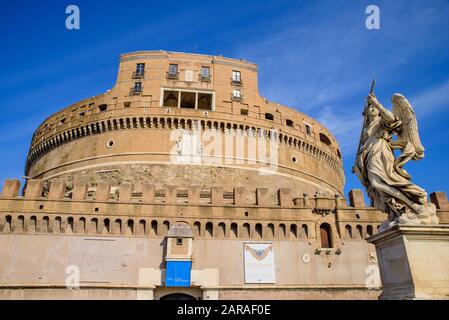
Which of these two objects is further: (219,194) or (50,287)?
(219,194)

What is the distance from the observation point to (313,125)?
35.8 metres

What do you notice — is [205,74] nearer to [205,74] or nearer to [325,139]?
[205,74]

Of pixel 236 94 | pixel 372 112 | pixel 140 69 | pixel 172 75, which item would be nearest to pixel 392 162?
pixel 372 112

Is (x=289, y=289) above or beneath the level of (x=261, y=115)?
beneath

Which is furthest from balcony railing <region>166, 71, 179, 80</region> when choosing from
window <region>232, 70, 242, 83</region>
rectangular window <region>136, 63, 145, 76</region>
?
window <region>232, 70, 242, 83</region>

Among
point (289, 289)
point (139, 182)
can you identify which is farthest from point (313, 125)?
point (289, 289)

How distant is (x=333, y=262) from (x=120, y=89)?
23.7 meters

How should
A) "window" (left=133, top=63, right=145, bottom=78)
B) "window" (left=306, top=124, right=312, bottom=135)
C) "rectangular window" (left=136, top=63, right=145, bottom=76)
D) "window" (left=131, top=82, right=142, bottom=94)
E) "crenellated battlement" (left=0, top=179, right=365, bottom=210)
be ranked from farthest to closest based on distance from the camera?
1. "window" (left=306, top=124, right=312, bottom=135)
2. "rectangular window" (left=136, top=63, right=145, bottom=76)
3. "window" (left=133, top=63, right=145, bottom=78)
4. "window" (left=131, top=82, right=142, bottom=94)
5. "crenellated battlement" (left=0, top=179, right=365, bottom=210)

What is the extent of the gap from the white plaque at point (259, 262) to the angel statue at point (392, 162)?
14553 mm

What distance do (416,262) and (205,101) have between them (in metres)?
30.9

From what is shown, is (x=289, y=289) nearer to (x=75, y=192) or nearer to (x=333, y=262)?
(x=333, y=262)

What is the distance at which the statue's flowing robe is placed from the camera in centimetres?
468

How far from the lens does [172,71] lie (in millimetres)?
33000

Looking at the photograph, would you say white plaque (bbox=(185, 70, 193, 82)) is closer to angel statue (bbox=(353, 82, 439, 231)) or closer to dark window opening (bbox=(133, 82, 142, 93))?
dark window opening (bbox=(133, 82, 142, 93))
